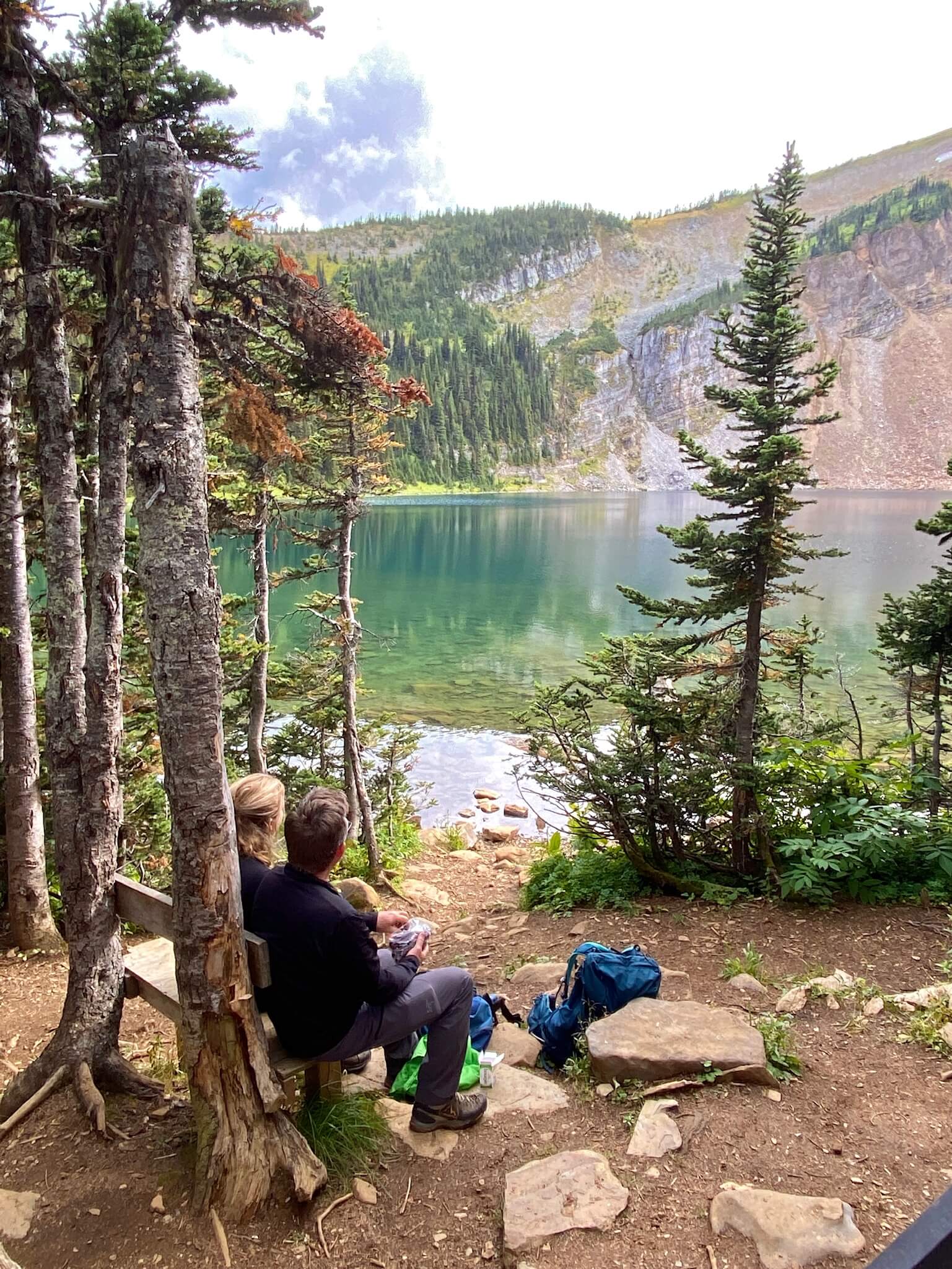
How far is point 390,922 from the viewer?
3705 millimetres

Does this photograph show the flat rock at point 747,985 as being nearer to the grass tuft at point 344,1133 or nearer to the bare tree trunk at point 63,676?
the grass tuft at point 344,1133

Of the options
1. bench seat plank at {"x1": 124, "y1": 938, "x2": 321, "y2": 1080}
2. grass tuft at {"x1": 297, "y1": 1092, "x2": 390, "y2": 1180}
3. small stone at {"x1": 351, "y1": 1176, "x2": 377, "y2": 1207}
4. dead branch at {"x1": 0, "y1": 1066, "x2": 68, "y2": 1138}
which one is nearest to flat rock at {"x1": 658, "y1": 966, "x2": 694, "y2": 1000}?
grass tuft at {"x1": 297, "y1": 1092, "x2": 390, "y2": 1180}

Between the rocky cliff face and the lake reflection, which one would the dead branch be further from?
the rocky cliff face

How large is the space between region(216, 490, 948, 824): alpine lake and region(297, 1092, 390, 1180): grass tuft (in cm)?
397

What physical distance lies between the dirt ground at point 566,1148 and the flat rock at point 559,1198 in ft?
0.17

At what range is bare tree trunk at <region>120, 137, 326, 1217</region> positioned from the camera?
9.89 feet

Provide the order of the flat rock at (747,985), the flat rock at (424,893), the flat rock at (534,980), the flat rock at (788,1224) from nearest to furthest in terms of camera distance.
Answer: the flat rock at (788,1224) < the flat rock at (747,985) < the flat rock at (534,980) < the flat rock at (424,893)

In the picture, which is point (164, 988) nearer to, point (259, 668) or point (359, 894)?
point (359, 894)

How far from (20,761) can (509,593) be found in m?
37.5

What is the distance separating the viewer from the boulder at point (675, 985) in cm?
520

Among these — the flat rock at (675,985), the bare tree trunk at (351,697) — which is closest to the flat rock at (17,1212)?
the flat rock at (675,985)

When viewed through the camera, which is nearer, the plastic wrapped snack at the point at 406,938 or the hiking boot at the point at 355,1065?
the plastic wrapped snack at the point at 406,938

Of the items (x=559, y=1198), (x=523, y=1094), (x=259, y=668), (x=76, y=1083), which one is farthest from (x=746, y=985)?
(x=259, y=668)

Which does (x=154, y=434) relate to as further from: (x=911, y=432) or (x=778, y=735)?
(x=911, y=432)
